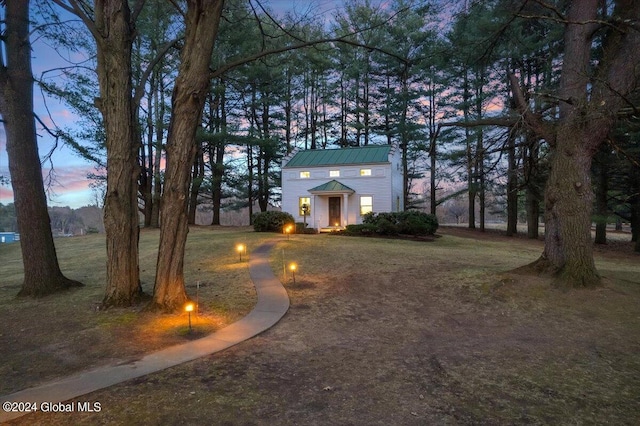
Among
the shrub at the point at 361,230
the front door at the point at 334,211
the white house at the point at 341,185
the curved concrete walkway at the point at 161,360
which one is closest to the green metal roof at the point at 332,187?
the white house at the point at 341,185

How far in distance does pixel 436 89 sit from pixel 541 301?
90.2 ft

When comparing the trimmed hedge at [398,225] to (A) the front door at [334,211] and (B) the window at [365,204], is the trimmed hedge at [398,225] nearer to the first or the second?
(B) the window at [365,204]

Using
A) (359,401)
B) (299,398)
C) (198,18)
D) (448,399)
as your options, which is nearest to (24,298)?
(198,18)

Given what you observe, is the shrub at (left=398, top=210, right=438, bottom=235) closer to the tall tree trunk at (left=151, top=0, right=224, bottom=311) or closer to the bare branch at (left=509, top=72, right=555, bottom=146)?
the bare branch at (left=509, top=72, right=555, bottom=146)

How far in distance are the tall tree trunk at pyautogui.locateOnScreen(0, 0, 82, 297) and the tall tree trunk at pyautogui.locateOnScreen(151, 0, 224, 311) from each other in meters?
3.40

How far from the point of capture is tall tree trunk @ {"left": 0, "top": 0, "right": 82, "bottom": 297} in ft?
24.9

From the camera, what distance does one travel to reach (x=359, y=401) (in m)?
3.43

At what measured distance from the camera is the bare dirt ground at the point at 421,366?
3189 millimetres

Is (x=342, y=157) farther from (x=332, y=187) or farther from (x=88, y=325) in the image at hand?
(x=88, y=325)

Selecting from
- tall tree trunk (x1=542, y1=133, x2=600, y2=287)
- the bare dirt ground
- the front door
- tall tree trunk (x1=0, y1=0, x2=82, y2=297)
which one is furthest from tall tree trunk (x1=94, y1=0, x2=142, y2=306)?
the front door

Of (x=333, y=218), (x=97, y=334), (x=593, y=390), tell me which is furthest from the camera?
(x=333, y=218)

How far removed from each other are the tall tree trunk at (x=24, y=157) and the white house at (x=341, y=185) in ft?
53.7

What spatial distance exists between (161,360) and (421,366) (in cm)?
318

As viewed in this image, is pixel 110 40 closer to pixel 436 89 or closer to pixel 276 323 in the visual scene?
pixel 276 323
